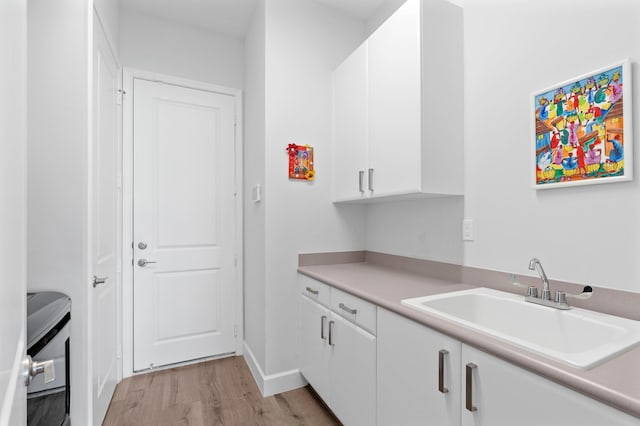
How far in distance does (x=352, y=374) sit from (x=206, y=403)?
1109 millimetres

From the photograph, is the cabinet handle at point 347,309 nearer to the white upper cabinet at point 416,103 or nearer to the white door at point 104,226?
the white upper cabinet at point 416,103

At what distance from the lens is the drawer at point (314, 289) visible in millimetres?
1911

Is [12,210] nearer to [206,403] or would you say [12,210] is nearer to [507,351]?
[507,351]

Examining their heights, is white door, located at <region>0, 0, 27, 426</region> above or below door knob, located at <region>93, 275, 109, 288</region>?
above

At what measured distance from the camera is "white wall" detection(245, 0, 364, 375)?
224 cm

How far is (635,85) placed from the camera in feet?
3.67

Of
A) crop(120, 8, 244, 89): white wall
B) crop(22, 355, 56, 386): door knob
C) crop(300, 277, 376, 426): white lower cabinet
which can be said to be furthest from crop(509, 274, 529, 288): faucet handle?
crop(120, 8, 244, 89): white wall

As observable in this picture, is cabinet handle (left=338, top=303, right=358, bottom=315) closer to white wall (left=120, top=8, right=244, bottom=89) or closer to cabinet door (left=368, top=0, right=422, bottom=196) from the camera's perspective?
cabinet door (left=368, top=0, right=422, bottom=196)

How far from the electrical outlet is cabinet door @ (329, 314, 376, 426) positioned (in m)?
0.74

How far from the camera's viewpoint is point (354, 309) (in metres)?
1.62

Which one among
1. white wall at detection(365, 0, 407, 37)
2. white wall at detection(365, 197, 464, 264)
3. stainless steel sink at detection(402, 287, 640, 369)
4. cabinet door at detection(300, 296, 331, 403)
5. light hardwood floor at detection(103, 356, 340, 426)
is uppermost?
white wall at detection(365, 0, 407, 37)

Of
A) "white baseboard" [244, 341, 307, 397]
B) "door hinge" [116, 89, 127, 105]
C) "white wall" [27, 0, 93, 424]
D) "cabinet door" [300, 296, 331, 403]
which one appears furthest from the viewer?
"door hinge" [116, 89, 127, 105]

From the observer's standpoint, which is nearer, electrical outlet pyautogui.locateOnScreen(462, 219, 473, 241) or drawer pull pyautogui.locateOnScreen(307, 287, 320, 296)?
electrical outlet pyautogui.locateOnScreen(462, 219, 473, 241)

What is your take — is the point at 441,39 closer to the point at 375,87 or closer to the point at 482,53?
the point at 482,53
